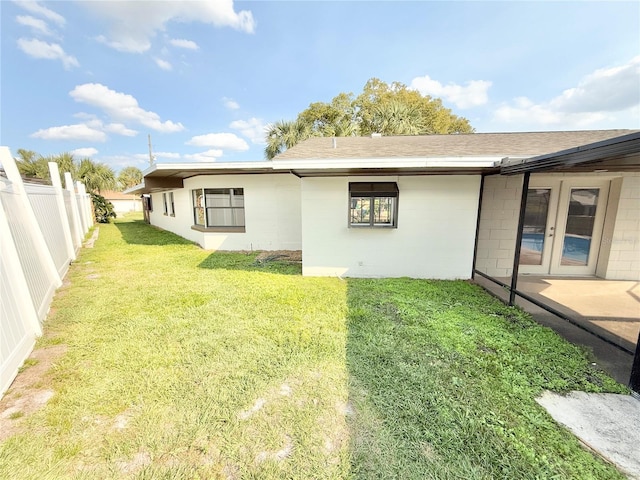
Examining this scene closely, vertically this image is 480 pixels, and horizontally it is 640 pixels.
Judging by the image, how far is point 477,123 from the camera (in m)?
25.1

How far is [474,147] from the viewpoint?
6.07 meters

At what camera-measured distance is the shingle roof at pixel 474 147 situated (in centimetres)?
528

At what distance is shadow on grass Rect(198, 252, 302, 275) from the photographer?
662 cm

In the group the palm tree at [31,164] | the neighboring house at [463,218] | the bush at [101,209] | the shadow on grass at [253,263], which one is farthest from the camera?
the bush at [101,209]

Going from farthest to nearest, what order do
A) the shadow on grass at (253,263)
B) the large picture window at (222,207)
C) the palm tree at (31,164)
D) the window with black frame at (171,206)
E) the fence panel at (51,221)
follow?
the palm tree at (31,164), the window with black frame at (171,206), the large picture window at (222,207), the shadow on grass at (253,263), the fence panel at (51,221)

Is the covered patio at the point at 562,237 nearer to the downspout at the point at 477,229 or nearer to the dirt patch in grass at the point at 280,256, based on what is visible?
the downspout at the point at 477,229

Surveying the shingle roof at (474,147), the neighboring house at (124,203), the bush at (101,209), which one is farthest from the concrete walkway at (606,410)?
the neighboring house at (124,203)

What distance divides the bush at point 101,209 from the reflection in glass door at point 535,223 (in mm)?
24704

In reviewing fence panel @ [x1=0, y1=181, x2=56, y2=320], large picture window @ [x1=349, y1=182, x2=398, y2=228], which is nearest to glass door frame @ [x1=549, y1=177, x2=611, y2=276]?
large picture window @ [x1=349, y1=182, x2=398, y2=228]

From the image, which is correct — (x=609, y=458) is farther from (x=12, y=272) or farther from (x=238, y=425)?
(x=12, y=272)

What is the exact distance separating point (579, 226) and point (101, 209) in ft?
85.7

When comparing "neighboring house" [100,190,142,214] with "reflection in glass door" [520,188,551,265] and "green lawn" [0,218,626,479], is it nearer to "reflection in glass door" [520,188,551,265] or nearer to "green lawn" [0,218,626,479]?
"green lawn" [0,218,626,479]

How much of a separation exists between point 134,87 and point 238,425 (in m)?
20.8

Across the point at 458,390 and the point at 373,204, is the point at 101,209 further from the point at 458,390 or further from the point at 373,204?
the point at 458,390
